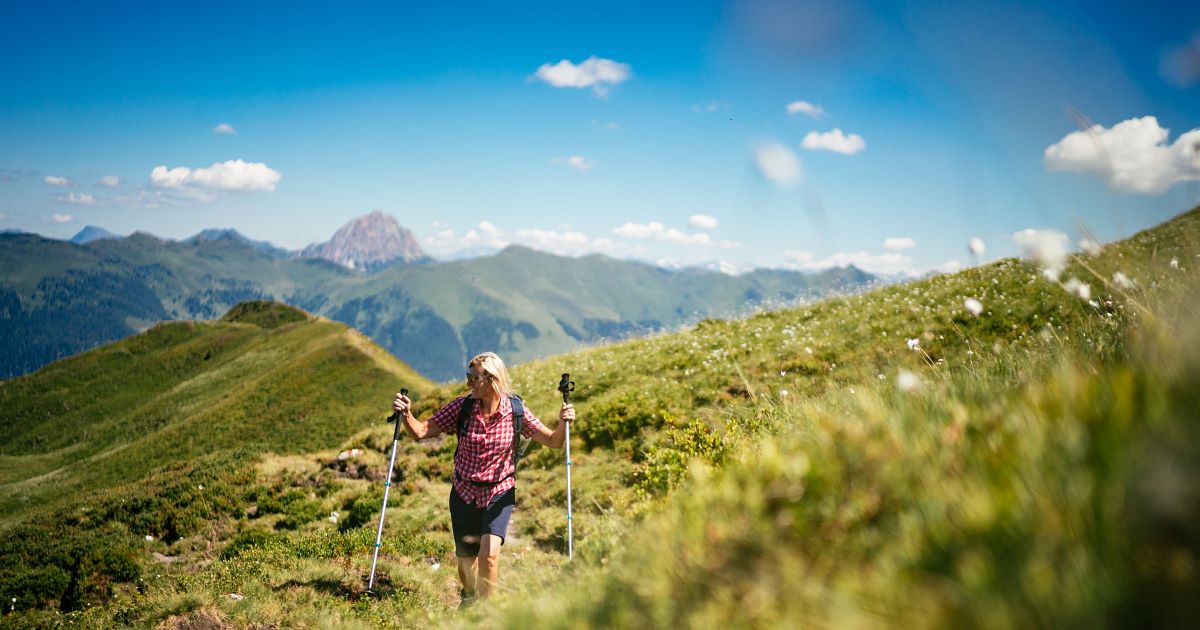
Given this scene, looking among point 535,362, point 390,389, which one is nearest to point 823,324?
point 535,362

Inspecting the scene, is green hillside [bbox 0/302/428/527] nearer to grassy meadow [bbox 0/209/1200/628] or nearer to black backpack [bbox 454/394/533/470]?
grassy meadow [bbox 0/209/1200/628]

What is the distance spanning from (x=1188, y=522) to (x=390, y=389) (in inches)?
3212

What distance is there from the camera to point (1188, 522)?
118 cm

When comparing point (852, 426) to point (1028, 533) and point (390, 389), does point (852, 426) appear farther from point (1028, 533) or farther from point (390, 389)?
point (390, 389)

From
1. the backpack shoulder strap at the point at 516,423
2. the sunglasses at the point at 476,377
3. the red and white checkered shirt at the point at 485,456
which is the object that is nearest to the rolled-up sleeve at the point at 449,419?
the red and white checkered shirt at the point at 485,456

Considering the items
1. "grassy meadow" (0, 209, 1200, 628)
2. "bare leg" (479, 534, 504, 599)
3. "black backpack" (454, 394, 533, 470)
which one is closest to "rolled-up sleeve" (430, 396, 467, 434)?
"black backpack" (454, 394, 533, 470)

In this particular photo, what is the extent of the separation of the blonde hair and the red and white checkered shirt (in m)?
0.15

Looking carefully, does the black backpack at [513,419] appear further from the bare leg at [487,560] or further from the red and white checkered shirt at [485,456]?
the bare leg at [487,560]

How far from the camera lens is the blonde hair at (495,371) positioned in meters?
7.39

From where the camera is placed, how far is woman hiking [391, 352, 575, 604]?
7043 mm

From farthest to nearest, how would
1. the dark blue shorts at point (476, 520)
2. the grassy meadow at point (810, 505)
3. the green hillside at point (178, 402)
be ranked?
the green hillside at point (178, 402) → the dark blue shorts at point (476, 520) → the grassy meadow at point (810, 505)

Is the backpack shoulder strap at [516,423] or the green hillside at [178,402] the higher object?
the backpack shoulder strap at [516,423]

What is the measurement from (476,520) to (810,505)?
610cm

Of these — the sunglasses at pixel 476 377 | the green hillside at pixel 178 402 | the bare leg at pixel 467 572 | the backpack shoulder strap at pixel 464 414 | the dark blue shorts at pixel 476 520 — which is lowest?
the green hillside at pixel 178 402
